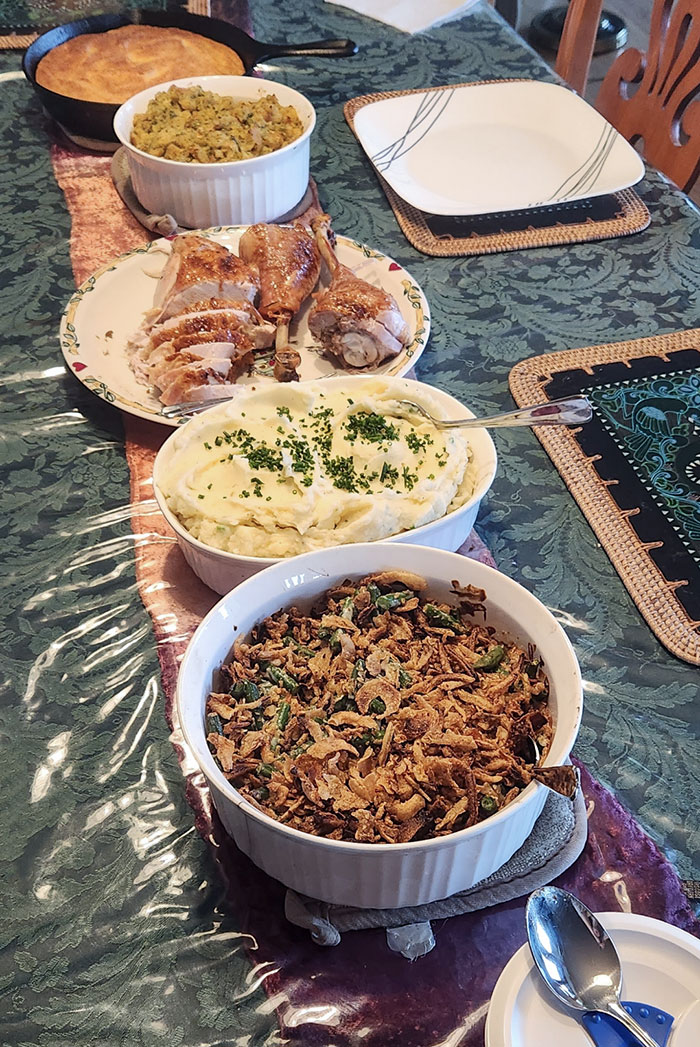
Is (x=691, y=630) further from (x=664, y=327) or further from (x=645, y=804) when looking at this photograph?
(x=664, y=327)

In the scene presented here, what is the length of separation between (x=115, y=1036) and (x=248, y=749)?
27 cm

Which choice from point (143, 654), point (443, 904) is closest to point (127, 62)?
point (143, 654)

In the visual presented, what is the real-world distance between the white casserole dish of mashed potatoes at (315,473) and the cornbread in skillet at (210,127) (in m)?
0.75

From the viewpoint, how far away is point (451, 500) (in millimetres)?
1070

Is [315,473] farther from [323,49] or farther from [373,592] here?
[323,49]

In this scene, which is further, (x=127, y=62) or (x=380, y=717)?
(x=127, y=62)

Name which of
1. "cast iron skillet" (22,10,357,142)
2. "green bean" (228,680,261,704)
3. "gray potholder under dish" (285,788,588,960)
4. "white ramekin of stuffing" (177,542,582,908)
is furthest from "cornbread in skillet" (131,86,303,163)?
"gray potholder under dish" (285,788,588,960)

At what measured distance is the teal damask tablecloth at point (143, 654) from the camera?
2.61ft

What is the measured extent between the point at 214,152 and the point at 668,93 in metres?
1.20

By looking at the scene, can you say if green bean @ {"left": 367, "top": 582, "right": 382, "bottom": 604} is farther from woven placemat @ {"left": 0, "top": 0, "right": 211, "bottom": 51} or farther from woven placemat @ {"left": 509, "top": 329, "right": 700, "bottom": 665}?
woven placemat @ {"left": 0, "top": 0, "right": 211, "bottom": 51}

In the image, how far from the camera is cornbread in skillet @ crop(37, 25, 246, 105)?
192 cm

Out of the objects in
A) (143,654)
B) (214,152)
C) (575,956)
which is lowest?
(143,654)

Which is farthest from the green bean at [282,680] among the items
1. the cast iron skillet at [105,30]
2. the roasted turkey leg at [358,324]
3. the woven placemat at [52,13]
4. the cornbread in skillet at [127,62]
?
the woven placemat at [52,13]

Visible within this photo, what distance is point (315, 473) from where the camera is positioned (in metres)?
1.06
